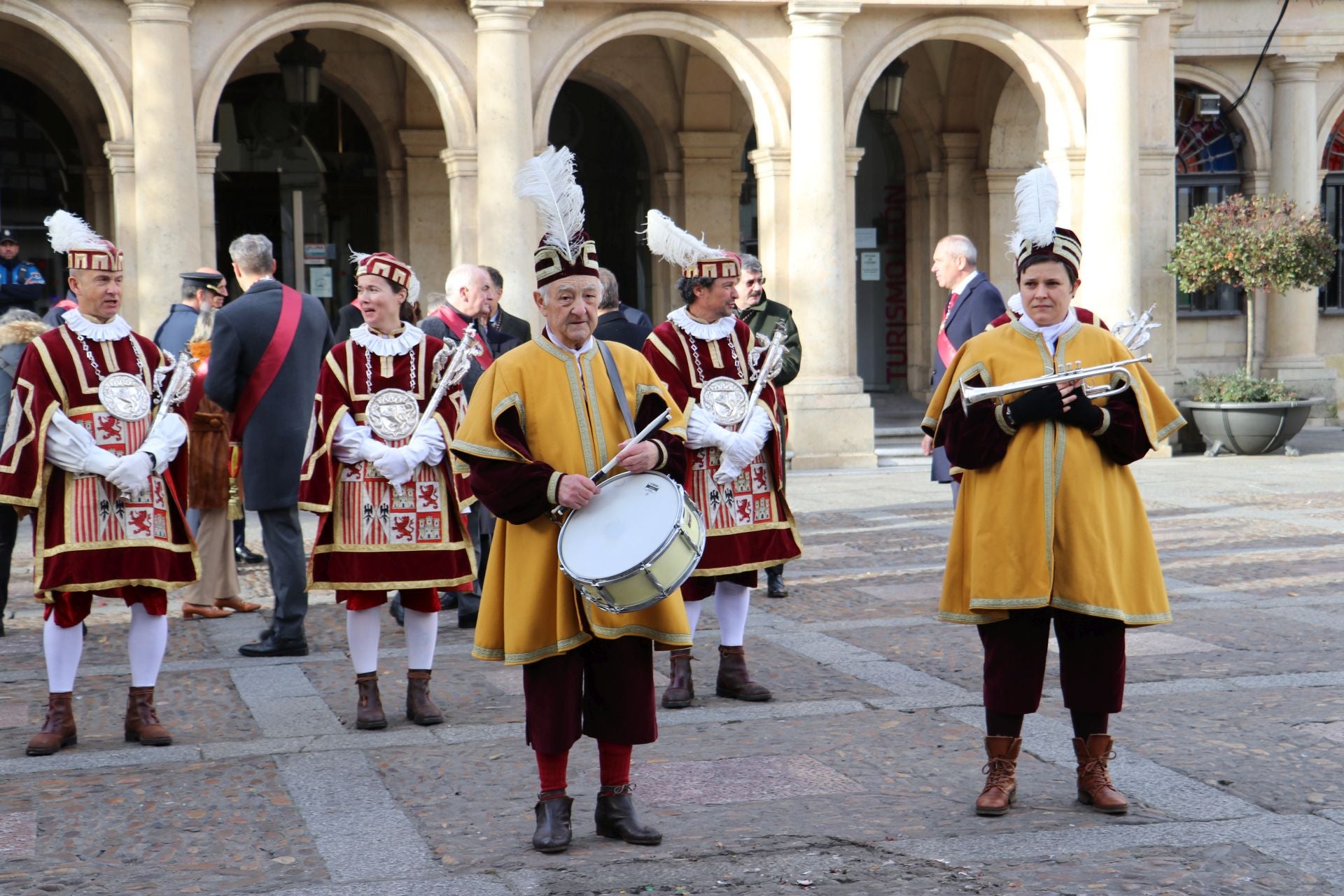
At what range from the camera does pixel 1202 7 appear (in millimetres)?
21281

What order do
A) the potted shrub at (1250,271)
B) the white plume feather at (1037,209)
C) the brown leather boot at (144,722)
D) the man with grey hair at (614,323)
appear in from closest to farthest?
the white plume feather at (1037,209), the brown leather boot at (144,722), the man with grey hair at (614,323), the potted shrub at (1250,271)

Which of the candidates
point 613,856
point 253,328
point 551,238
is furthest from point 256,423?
point 613,856

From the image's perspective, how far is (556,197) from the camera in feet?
15.4

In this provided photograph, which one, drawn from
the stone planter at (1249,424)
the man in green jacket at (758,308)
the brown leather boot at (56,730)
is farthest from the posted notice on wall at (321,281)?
the brown leather boot at (56,730)

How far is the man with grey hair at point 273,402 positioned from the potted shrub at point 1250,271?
40.4ft

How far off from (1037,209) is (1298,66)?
18722 millimetres

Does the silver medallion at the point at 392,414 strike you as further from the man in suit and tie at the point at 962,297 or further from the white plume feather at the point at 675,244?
the man in suit and tie at the point at 962,297

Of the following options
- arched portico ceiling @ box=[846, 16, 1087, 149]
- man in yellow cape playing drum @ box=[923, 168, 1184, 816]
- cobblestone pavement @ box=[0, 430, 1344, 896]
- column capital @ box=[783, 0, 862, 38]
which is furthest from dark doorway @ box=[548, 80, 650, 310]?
man in yellow cape playing drum @ box=[923, 168, 1184, 816]

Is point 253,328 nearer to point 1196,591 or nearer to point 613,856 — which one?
point 613,856

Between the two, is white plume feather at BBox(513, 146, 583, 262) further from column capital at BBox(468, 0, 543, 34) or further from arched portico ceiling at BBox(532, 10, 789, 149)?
arched portico ceiling at BBox(532, 10, 789, 149)

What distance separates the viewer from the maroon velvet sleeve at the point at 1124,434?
471 centimetres

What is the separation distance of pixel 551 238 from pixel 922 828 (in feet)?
6.62

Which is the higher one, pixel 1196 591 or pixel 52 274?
pixel 52 274

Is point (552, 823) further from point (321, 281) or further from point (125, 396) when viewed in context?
point (321, 281)
